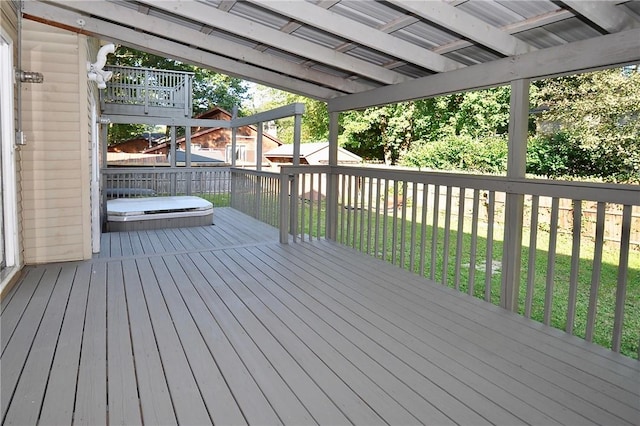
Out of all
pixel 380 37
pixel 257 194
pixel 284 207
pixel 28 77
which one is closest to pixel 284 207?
pixel 284 207

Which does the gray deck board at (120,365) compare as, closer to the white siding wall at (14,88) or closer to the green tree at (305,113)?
the white siding wall at (14,88)

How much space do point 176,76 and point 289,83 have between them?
716 centimetres

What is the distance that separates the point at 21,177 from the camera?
164 inches

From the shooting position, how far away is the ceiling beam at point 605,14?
2404 millimetres

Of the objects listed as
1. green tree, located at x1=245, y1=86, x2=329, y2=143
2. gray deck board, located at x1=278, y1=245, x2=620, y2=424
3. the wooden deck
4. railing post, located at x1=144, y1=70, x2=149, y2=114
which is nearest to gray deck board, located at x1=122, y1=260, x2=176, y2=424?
the wooden deck

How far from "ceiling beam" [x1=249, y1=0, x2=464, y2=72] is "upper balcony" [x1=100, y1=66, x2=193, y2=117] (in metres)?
7.90

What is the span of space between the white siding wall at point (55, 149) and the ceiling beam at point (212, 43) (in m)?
0.70

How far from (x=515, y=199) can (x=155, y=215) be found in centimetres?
528

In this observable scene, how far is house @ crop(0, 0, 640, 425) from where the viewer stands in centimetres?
207

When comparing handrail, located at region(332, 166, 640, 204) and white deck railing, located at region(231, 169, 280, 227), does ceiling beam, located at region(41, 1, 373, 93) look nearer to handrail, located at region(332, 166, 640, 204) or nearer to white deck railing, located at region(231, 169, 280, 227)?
handrail, located at region(332, 166, 640, 204)

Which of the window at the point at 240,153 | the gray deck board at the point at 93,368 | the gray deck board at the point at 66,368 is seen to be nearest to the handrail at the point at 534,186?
the gray deck board at the point at 93,368

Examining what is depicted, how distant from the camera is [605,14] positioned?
2.47 metres

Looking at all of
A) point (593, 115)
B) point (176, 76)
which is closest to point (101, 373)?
point (176, 76)

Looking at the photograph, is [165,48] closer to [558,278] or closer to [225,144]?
[558,278]
